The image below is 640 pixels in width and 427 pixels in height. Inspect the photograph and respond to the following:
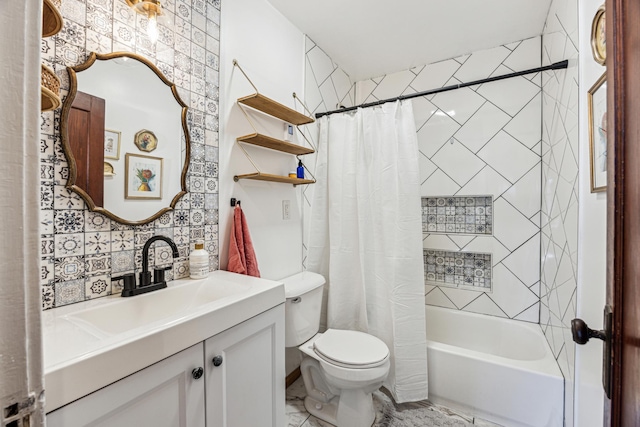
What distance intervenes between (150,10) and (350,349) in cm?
188

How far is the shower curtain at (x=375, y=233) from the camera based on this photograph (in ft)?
5.82

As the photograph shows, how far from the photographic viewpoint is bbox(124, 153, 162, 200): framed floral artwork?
1.14 m

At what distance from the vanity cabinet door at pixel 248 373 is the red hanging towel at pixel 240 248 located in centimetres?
36

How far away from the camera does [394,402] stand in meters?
1.82

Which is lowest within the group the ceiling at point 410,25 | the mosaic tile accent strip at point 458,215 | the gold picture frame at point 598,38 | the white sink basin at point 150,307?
the white sink basin at point 150,307

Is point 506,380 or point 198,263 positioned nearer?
point 198,263

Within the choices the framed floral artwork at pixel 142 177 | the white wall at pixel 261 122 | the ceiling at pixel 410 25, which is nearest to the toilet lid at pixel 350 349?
the white wall at pixel 261 122

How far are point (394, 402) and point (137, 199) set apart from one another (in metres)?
1.92

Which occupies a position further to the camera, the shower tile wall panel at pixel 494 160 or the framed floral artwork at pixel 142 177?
the shower tile wall panel at pixel 494 160

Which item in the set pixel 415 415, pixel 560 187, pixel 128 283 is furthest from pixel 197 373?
pixel 560 187

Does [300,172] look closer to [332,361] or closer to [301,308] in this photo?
[301,308]

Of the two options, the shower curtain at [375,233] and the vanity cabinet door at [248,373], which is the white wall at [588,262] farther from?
the vanity cabinet door at [248,373]

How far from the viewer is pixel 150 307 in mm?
1078

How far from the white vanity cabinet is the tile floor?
0.53 metres
